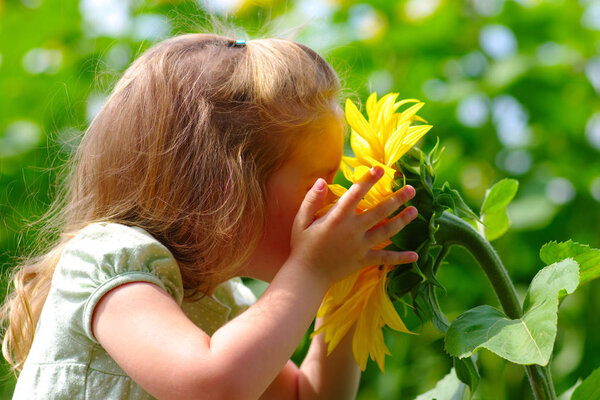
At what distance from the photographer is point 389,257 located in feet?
3.04

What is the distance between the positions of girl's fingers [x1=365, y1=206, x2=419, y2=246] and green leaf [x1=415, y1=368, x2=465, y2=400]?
0.29m

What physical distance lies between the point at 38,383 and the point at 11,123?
5.52ft

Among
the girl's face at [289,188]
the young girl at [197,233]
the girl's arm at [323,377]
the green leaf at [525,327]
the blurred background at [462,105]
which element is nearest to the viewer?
the green leaf at [525,327]

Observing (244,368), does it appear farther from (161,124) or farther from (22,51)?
(22,51)

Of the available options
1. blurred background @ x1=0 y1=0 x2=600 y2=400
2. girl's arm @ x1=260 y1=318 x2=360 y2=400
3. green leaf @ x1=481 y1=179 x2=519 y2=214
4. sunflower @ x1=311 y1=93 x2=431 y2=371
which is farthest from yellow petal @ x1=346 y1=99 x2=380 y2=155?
blurred background @ x1=0 y1=0 x2=600 y2=400

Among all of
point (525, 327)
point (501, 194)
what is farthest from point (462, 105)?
point (525, 327)

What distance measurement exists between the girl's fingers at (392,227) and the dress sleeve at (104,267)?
10.0 inches

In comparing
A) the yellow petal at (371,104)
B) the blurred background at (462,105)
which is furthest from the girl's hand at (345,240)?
the blurred background at (462,105)

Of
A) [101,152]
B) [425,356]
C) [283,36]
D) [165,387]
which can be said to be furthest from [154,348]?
[425,356]

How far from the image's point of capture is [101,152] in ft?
3.73

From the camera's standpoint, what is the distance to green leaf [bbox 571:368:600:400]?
95 centimetres

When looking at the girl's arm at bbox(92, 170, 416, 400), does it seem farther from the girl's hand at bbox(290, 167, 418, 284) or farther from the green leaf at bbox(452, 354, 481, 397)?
the green leaf at bbox(452, 354, 481, 397)

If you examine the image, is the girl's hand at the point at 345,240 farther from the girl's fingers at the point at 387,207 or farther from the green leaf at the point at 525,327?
the green leaf at the point at 525,327

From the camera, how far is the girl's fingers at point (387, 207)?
2.96ft
